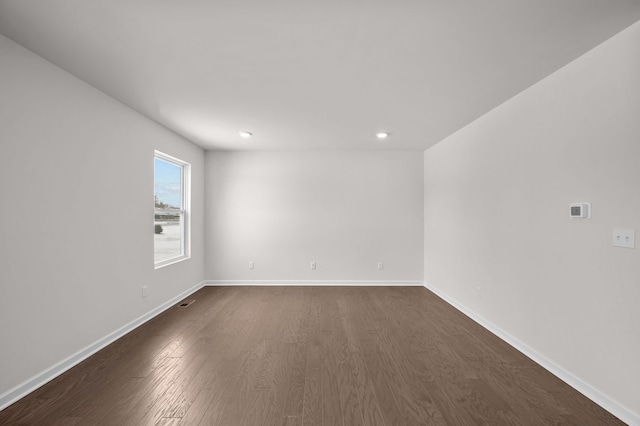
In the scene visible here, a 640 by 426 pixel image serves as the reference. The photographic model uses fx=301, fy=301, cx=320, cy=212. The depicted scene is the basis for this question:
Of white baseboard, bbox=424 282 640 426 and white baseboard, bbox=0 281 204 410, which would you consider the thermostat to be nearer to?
white baseboard, bbox=424 282 640 426

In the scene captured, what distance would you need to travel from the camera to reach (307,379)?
228 cm

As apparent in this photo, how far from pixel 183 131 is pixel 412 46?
3.25m

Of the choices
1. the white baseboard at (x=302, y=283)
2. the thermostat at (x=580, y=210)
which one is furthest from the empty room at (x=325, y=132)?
the white baseboard at (x=302, y=283)

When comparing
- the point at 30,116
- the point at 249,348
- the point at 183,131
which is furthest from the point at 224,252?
the point at 30,116

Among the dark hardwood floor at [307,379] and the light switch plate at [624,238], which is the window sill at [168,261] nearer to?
the dark hardwood floor at [307,379]

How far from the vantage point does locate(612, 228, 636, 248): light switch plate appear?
1.84 meters

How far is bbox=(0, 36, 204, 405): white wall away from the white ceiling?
26 centimetres

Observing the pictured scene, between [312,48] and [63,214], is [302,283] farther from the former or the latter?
[312,48]

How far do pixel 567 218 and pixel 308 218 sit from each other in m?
3.64

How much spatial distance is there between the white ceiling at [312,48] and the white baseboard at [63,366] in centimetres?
231

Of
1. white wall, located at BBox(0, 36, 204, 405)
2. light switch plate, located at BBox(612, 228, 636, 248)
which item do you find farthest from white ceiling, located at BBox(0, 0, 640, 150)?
light switch plate, located at BBox(612, 228, 636, 248)

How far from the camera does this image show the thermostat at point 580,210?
2145 mm

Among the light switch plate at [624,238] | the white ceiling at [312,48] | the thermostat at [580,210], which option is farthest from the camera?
the thermostat at [580,210]

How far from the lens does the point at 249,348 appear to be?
110 inches
